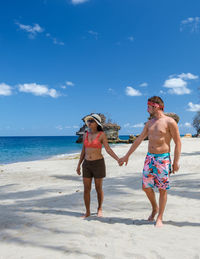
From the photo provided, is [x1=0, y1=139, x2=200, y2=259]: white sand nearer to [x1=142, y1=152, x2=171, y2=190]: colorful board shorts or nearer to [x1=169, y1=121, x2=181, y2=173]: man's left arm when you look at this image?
[x1=142, y1=152, x2=171, y2=190]: colorful board shorts

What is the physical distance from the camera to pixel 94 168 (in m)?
4.43

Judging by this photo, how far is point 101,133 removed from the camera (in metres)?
4.55

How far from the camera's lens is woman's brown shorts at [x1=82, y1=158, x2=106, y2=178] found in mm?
4426

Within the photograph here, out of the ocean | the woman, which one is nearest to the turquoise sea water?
the ocean

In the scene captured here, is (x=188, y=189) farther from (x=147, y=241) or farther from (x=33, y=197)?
(x=33, y=197)

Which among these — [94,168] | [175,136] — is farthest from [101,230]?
[175,136]

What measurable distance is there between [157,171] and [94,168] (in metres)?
1.20

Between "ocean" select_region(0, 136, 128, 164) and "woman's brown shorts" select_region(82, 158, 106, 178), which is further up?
"woman's brown shorts" select_region(82, 158, 106, 178)

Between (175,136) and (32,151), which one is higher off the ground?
(175,136)

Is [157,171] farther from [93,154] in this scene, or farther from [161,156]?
[93,154]

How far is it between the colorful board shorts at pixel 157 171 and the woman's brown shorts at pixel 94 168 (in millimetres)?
879

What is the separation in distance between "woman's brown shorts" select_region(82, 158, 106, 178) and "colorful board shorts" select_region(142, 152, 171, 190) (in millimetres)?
879

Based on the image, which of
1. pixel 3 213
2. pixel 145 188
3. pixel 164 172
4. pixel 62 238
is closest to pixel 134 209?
pixel 145 188

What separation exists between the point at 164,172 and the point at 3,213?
3583 millimetres
